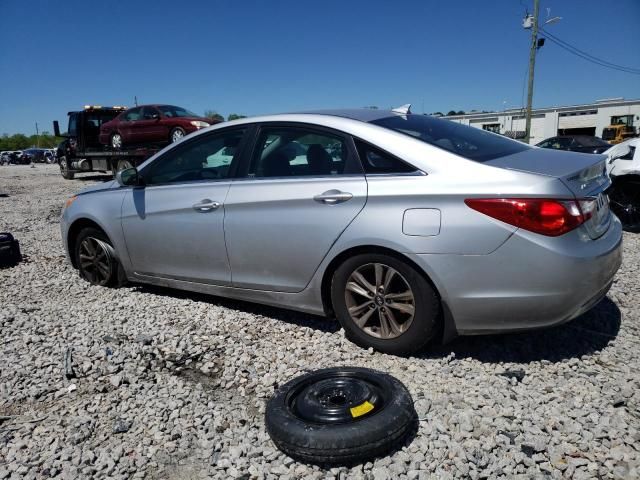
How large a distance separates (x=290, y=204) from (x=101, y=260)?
2.48m

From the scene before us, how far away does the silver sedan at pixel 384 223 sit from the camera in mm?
2664

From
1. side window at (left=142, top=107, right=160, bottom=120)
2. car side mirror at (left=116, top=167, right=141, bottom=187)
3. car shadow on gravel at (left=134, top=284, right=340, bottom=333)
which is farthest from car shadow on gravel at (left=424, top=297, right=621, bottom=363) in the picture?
side window at (left=142, top=107, right=160, bottom=120)

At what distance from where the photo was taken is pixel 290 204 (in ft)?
11.0

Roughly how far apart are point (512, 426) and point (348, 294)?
4.08 ft

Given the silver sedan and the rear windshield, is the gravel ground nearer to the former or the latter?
the silver sedan

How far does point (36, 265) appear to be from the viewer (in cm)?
613

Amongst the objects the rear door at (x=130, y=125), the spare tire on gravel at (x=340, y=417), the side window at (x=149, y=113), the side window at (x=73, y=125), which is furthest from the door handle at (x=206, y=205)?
the side window at (x=73, y=125)

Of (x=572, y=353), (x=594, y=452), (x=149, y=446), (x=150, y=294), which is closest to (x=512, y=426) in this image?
(x=594, y=452)

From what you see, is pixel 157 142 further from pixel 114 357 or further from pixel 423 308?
pixel 423 308

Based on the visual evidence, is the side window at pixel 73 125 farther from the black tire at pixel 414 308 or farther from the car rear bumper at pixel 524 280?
the car rear bumper at pixel 524 280

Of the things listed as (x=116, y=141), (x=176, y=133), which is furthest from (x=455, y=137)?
(x=116, y=141)

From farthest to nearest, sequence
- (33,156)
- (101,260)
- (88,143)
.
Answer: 1. (33,156)
2. (88,143)
3. (101,260)

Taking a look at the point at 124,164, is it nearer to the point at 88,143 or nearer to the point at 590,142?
the point at 88,143

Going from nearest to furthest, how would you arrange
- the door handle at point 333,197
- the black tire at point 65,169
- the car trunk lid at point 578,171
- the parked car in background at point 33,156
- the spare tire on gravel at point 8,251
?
the car trunk lid at point 578,171 < the door handle at point 333,197 < the spare tire on gravel at point 8,251 < the black tire at point 65,169 < the parked car in background at point 33,156
